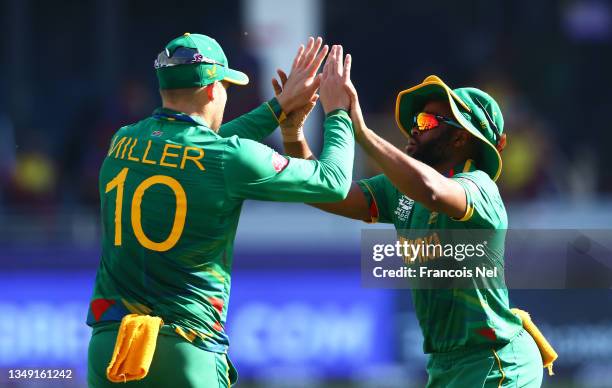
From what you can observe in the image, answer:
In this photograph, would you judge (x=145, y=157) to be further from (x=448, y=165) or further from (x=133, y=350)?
(x=448, y=165)

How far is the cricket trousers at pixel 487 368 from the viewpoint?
4.79 m

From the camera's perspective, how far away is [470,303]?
4.83 metres

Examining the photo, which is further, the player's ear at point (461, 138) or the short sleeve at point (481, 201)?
the player's ear at point (461, 138)

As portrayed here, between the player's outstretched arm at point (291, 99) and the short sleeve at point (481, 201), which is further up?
the player's outstretched arm at point (291, 99)

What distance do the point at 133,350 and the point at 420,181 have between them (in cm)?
127

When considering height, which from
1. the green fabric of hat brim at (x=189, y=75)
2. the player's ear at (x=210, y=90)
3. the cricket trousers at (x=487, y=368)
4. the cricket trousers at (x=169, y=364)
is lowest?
the cricket trousers at (x=487, y=368)

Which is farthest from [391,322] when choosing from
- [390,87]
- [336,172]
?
[336,172]

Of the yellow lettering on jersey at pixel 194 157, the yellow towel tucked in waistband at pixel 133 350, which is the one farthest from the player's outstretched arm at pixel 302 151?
the yellow towel tucked in waistband at pixel 133 350

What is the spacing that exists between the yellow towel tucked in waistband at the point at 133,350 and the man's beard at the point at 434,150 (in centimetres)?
139

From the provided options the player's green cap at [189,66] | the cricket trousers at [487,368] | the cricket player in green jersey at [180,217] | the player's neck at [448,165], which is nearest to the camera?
the cricket player in green jersey at [180,217]

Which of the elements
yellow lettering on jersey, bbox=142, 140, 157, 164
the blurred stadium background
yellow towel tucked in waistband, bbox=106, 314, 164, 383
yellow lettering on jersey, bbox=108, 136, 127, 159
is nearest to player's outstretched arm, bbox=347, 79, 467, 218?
yellow lettering on jersey, bbox=142, 140, 157, 164

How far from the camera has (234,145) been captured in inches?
176

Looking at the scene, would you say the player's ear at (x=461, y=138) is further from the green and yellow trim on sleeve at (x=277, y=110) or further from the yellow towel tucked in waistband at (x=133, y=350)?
the yellow towel tucked in waistband at (x=133, y=350)

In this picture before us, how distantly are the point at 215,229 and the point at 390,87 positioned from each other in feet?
29.2
